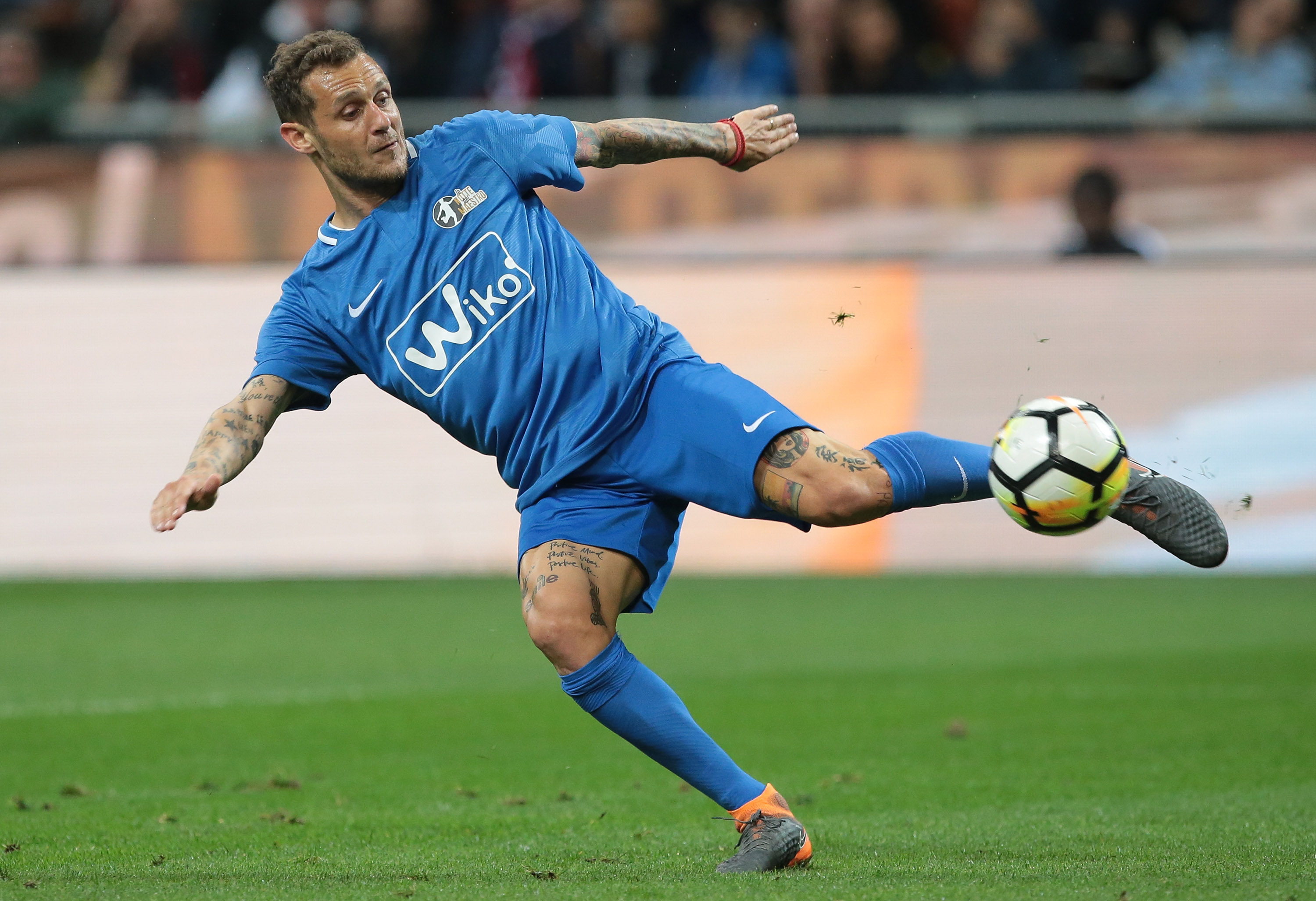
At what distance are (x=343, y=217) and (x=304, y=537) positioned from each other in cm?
901

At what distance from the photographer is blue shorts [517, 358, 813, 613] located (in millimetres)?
4645

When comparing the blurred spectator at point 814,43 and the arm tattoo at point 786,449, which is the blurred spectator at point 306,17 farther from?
the arm tattoo at point 786,449

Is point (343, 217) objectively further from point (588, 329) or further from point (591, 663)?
point (591, 663)

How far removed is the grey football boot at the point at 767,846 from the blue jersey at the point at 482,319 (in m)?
1.13

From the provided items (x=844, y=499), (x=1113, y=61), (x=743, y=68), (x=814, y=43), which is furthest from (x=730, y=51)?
(x=844, y=499)

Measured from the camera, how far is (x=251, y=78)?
14.9 meters

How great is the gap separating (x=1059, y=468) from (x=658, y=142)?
163 cm

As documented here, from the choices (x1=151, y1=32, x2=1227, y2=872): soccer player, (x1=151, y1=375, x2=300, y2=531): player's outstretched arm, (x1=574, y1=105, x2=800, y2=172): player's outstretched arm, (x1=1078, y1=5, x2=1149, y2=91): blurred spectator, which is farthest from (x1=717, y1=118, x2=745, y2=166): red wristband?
(x1=1078, y1=5, x2=1149, y2=91): blurred spectator

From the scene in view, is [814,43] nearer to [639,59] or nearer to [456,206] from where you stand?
[639,59]

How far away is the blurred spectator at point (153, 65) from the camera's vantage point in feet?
48.2

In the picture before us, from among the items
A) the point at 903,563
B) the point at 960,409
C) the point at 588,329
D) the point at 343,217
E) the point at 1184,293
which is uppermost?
the point at 343,217

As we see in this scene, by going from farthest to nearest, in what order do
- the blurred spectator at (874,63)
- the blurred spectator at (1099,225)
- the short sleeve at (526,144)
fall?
the blurred spectator at (874,63) → the blurred spectator at (1099,225) → the short sleeve at (526,144)

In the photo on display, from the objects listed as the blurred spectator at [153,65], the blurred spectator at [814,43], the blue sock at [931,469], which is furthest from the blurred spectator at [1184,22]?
the blue sock at [931,469]

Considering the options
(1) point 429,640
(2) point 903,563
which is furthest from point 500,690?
(2) point 903,563
